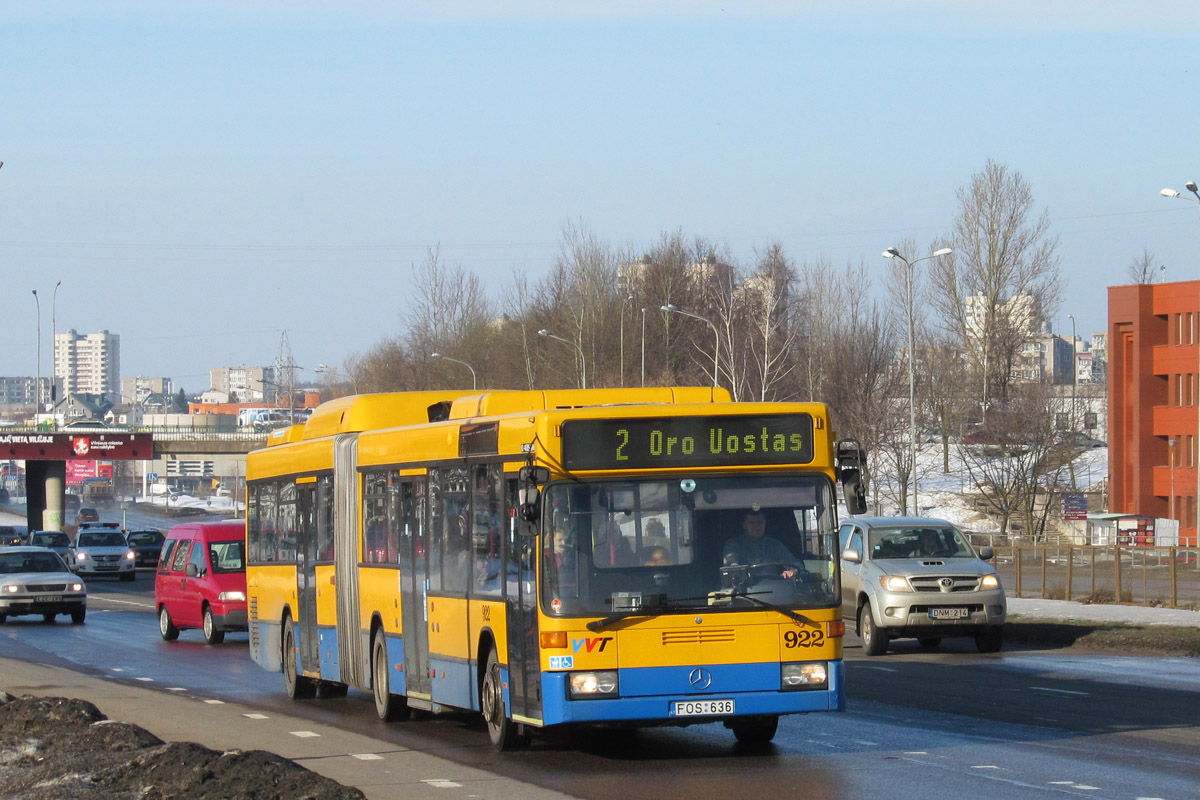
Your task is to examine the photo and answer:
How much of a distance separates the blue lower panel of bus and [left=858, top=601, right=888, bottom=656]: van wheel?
10784 mm

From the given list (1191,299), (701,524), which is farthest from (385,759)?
(1191,299)

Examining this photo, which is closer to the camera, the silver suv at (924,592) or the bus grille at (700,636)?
the bus grille at (700,636)

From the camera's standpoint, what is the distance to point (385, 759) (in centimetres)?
1202

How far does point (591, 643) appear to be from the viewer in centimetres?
1088

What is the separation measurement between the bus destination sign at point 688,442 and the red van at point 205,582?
1592 cm

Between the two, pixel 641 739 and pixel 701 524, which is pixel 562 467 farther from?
pixel 641 739

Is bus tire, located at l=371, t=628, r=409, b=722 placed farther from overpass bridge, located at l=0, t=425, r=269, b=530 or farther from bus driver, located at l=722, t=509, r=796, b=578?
overpass bridge, located at l=0, t=425, r=269, b=530

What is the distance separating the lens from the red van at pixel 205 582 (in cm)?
2662

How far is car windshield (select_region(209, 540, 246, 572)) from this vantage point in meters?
26.9

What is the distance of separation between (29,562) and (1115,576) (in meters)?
21.2

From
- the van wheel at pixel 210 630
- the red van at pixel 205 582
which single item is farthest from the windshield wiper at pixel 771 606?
the van wheel at pixel 210 630

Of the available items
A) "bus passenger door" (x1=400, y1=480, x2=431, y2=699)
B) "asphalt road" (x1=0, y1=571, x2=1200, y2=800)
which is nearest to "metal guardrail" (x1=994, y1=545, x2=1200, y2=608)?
"asphalt road" (x1=0, y1=571, x2=1200, y2=800)

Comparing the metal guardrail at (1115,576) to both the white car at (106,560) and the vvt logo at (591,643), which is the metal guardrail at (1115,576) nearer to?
the vvt logo at (591,643)

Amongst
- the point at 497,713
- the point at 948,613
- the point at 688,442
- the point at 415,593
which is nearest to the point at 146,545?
the point at 948,613
